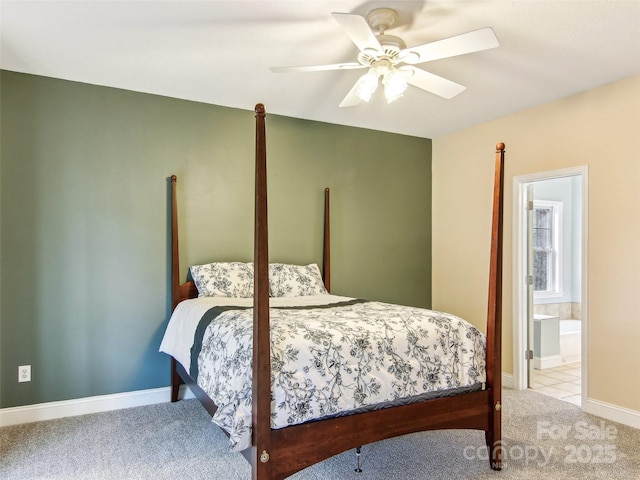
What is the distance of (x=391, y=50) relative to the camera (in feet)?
7.38

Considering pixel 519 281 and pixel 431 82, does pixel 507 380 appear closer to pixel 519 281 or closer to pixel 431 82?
pixel 519 281

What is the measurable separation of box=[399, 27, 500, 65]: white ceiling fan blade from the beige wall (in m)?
1.75

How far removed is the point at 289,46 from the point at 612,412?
3.35m

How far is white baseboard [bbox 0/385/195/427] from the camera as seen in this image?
298cm

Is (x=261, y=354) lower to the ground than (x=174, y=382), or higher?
higher

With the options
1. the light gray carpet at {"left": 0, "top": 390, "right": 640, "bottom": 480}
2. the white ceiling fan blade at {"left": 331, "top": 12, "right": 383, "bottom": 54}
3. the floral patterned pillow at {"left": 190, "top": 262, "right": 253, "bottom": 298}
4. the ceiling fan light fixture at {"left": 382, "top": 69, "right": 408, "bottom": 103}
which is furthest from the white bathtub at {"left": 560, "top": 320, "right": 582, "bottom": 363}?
the white ceiling fan blade at {"left": 331, "top": 12, "right": 383, "bottom": 54}

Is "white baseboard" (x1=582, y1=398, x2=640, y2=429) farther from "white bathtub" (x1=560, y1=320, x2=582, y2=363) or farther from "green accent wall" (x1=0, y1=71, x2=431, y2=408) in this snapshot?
"green accent wall" (x1=0, y1=71, x2=431, y2=408)

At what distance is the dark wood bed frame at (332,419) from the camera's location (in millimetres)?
1773

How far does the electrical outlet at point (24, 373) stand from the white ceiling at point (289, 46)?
81.5 inches

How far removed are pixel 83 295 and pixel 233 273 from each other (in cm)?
110

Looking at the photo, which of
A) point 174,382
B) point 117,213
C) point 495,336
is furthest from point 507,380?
point 117,213

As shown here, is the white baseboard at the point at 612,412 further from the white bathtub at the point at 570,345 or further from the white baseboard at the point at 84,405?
the white baseboard at the point at 84,405

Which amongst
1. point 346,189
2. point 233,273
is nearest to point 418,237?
point 346,189

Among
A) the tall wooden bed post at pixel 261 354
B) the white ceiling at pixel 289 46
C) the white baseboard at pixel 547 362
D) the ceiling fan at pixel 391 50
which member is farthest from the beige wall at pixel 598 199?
the tall wooden bed post at pixel 261 354
